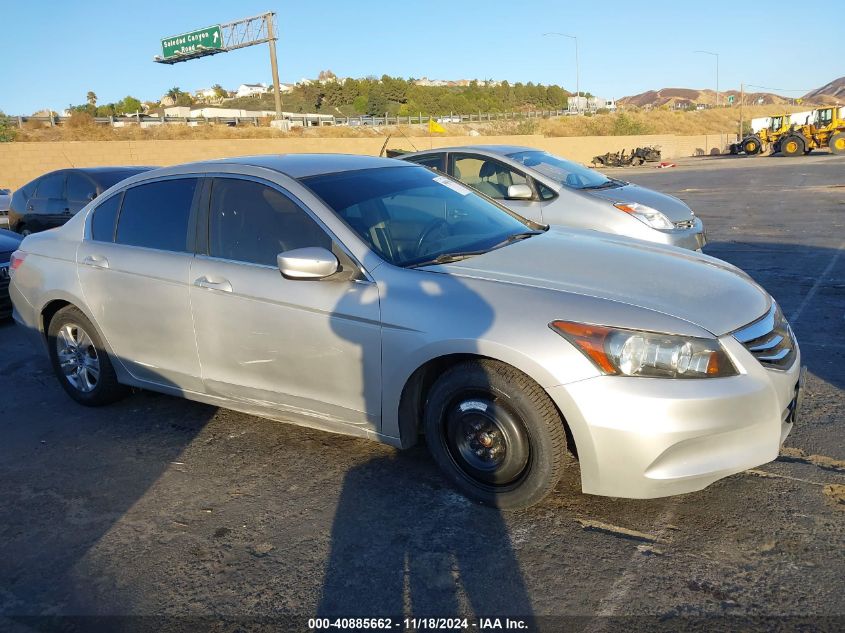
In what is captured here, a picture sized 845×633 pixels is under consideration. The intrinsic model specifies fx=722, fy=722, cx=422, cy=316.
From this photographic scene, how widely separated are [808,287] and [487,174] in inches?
140

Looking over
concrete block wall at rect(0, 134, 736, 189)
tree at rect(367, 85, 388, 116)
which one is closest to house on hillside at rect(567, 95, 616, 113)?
tree at rect(367, 85, 388, 116)

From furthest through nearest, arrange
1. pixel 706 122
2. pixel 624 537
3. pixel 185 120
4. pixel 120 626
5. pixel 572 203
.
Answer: pixel 706 122
pixel 185 120
pixel 572 203
pixel 624 537
pixel 120 626

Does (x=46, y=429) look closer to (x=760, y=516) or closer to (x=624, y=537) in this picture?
(x=624, y=537)

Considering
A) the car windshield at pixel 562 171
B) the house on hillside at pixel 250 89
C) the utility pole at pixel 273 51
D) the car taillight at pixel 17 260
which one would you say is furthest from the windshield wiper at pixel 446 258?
the house on hillside at pixel 250 89

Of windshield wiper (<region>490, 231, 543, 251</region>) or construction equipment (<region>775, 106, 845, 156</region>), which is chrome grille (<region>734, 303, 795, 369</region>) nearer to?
windshield wiper (<region>490, 231, 543, 251</region>)

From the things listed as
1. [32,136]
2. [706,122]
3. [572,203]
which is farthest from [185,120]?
[706,122]

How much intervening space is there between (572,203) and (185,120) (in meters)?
42.5

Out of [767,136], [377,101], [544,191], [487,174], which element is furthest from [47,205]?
[377,101]

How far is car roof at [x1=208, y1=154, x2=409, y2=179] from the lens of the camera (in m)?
4.23

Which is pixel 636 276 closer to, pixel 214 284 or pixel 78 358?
pixel 214 284

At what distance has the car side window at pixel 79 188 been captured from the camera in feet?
36.8

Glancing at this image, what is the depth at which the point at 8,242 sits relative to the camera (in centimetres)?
835

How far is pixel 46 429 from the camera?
470cm

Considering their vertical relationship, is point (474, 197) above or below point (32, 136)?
below
